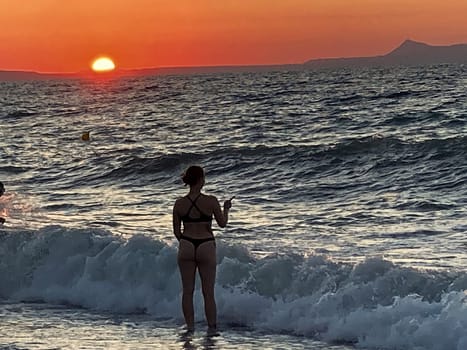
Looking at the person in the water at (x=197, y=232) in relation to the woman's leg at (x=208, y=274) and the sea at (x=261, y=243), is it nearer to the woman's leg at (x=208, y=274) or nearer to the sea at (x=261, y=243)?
the woman's leg at (x=208, y=274)

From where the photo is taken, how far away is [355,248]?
12.9 metres

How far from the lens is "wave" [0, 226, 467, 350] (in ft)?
30.1

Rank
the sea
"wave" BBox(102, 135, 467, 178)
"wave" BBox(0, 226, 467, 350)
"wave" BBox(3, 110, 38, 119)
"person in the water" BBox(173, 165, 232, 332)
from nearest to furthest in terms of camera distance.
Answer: "wave" BBox(0, 226, 467, 350), "person in the water" BBox(173, 165, 232, 332), the sea, "wave" BBox(102, 135, 467, 178), "wave" BBox(3, 110, 38, 119)

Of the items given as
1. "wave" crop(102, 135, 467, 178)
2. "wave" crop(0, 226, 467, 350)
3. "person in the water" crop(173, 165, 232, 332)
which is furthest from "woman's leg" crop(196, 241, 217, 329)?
"wave" crop(102, 135, 467, 178)

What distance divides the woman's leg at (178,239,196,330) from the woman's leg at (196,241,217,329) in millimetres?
80

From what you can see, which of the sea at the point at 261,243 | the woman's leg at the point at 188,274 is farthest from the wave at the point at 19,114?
the woman's leg at the point at 188,274

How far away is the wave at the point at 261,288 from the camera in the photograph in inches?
362

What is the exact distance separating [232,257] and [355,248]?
2161 millimetres

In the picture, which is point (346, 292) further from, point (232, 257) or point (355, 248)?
point (355, 248)

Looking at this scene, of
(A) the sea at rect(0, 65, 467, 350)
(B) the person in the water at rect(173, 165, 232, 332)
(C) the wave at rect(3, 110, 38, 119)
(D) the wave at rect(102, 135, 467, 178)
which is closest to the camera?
(B) the person in the water at rect(173, 165, 232, 332)

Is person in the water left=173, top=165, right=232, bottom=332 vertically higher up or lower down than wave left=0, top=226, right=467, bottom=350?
higher up

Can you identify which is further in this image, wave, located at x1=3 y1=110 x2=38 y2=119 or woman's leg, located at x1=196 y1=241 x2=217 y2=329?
wave, located at x1=3 y1=110 x2=38 y2=119

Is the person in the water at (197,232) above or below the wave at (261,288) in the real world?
above

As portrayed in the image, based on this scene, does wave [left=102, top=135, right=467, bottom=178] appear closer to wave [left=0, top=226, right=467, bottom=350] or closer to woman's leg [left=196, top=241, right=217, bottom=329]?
wave [left=0, top=226, right=467, bottom=350]
